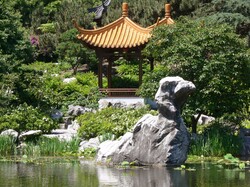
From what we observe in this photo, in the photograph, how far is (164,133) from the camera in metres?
12.6

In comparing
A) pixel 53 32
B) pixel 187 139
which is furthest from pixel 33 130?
pixel 53 32

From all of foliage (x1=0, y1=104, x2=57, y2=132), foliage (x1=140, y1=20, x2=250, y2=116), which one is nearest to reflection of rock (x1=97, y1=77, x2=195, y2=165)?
foliage (x1=140, y1=20, x2=250, y2=116)

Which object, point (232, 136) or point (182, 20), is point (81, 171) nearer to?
point (232, 136)

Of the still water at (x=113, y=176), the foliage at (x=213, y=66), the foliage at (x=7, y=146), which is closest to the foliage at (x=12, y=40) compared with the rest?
the foliage at (x=7, y=146)

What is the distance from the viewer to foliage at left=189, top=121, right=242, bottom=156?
575 inches

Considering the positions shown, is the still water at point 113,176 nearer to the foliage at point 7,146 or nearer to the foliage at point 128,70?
the foliage at point 7,146

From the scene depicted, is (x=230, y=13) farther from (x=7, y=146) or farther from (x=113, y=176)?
(x=113, y=176)

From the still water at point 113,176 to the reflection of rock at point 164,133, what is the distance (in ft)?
1.41

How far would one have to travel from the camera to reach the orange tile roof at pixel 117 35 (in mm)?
22078

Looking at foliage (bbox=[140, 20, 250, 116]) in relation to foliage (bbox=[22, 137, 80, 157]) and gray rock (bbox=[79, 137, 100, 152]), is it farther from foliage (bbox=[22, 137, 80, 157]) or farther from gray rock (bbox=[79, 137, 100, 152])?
foliage (bbox=[22, 137, 80, 157])

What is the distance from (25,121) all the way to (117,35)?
21.9 ft

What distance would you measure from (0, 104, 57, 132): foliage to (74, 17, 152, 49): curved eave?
5147 millimetres

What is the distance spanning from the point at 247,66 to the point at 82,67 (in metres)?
18.3

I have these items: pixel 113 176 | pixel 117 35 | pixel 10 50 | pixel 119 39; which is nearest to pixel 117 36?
pixel 117 35
